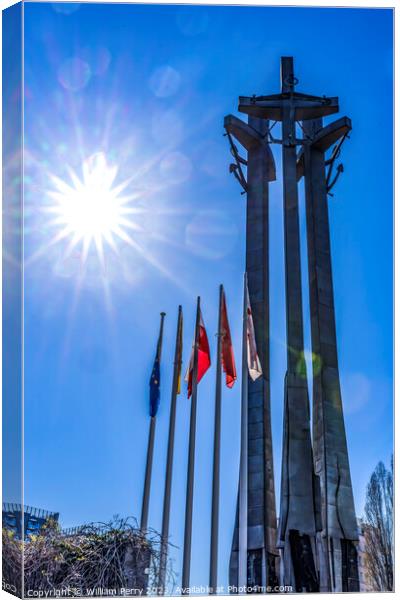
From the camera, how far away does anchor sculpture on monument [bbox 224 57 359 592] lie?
2403 centimetres

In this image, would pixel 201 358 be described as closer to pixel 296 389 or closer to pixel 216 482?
pixel 216 482

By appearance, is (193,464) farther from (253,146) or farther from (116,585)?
(253,146)

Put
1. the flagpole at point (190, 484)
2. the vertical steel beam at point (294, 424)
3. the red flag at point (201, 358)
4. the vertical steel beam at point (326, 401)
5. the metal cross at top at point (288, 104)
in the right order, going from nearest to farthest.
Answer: the flagpole at point (190, 484), the red flag at point (201, 358), the vertical steel beam at point (294, 424), the vertical steel beam at point (326, 401), the metal cross at top at point (288, 104)

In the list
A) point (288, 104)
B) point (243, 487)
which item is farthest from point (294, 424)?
point (288, 104)

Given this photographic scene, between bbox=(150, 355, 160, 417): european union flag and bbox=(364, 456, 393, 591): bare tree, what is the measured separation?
672cm

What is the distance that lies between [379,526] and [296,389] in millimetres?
4941

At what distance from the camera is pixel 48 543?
22297 mm

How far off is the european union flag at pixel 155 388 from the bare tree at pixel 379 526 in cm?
672

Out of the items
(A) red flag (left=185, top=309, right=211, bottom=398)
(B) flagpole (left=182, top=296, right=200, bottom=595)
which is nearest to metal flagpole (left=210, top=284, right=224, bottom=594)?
(B) flagpole (left=182, top=296, right=200, bottom=595)

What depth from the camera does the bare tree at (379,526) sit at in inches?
970

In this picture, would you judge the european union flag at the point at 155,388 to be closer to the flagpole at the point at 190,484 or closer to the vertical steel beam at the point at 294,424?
the flagpole at the point at 190,484

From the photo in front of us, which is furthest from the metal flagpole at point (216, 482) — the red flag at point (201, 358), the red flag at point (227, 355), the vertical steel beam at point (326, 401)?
the vertical steel beam at point (326, 401)

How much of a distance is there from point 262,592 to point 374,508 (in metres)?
6.18

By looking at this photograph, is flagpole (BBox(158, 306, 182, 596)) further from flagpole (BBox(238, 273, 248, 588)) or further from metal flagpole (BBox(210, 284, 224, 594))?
flagpole (BBox(238, 273, 248, 588))
